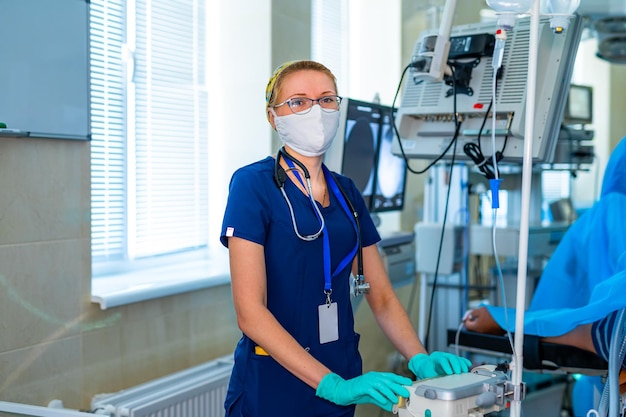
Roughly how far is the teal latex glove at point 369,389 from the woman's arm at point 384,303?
0.37 m

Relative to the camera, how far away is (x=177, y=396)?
7.57 feet

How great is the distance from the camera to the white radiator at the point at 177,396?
2165 mm

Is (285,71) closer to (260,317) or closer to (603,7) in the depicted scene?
(260,317)

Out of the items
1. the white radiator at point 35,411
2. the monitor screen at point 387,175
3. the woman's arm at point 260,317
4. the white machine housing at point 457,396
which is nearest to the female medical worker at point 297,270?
the woman's arm at point 260,317

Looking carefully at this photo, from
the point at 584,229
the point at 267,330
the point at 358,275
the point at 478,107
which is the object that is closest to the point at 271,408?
the point at 267,330

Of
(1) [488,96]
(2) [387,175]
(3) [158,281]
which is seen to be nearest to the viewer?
(1) [488,96]

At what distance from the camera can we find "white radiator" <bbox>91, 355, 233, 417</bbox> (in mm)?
2165

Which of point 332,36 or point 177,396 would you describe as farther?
point 332,36

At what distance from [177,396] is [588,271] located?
143 centimetres

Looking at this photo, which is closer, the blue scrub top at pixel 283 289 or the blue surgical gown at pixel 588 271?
the blue scrub top at pixel 283 289

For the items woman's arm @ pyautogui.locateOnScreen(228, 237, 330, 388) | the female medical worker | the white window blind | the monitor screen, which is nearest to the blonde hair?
the female medical worker

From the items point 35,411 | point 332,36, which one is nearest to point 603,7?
point 332,36

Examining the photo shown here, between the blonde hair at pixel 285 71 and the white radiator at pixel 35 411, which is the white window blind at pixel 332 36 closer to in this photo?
the blonde hair at pixel 285 71

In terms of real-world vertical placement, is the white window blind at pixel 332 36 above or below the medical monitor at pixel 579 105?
above
